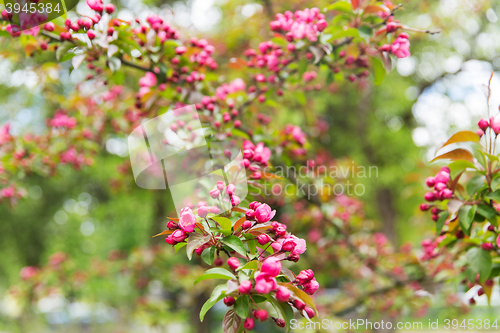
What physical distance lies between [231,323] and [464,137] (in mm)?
1076

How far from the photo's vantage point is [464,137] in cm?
127

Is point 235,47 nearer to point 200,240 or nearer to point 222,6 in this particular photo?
point 222,6

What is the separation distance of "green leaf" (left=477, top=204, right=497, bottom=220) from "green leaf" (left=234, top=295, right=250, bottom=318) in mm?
975

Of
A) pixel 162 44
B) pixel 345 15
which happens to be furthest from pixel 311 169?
pixel 162 44

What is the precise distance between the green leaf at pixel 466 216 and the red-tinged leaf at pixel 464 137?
25 centimetres

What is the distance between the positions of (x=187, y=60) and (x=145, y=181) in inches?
33.8

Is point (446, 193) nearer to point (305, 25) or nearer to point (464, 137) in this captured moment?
point (464, 137)

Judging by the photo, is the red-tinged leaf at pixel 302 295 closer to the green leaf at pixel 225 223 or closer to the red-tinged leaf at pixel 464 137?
the green leaf at pixel 225 223

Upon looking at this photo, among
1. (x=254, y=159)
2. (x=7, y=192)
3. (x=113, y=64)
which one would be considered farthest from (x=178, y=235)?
(x=7, y=192)

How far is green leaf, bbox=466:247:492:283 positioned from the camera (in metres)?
1.34

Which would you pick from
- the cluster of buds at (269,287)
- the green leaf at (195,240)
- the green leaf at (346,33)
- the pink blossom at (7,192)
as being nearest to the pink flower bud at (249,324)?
the cluster of buds at (269,287)

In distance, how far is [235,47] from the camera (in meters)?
4.46

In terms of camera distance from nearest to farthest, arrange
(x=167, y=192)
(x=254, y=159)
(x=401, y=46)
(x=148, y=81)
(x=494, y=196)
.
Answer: (x=494, y=196)
(x=254, y=159)
(x=401, y=46)
(x=148, y=81)
(x=167, y=192)

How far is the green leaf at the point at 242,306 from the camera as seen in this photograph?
83 cm
